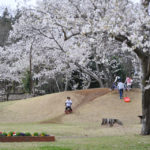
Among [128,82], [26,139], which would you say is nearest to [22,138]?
[26,139]

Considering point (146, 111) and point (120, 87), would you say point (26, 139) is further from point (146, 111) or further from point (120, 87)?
point (120, 87)

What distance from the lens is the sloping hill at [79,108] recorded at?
2033 centimetres

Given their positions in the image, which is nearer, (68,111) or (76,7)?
(76,7)

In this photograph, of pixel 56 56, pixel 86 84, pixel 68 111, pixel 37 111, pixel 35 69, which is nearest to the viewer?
pixel 68 111

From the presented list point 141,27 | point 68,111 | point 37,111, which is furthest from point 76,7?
point 37,111

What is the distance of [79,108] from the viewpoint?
2200cm

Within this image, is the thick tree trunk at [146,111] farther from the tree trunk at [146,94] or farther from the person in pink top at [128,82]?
the person in pink top at [128,82]

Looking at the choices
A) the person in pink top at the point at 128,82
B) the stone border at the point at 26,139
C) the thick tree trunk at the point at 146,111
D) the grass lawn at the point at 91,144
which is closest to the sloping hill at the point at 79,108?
the person in pink top at the point at 128,82

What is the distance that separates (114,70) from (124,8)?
23393 millimetres

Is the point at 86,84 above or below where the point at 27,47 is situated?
below

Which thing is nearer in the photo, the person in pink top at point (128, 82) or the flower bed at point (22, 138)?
the flower bed at point (22, 138)

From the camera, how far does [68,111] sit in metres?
21.1

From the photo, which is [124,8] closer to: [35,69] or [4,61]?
[35,69]

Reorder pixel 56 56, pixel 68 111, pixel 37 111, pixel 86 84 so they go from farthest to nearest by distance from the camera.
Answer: pixel 86 84
pixel 56 56
pixel 37 111
pixel 68 111
